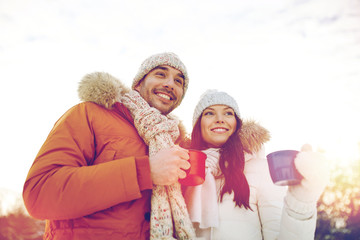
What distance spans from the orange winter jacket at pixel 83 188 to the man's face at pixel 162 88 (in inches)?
41.0

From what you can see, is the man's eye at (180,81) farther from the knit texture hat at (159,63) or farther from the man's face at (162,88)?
the knit texture hat at (159,63)

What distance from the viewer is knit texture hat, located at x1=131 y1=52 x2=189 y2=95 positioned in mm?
3350

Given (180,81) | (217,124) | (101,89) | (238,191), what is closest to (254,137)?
(217,124)

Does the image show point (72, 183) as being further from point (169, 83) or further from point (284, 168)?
point (169, 83)

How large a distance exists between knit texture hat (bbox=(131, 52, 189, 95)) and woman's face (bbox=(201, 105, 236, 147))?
69 centimetres

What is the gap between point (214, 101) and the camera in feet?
11.9

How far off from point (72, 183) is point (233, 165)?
76.8 inches

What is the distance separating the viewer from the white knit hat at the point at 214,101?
11.8 ft

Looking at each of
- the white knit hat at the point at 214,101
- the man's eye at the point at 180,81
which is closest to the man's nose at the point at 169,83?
the man's eye at the point at 180,81

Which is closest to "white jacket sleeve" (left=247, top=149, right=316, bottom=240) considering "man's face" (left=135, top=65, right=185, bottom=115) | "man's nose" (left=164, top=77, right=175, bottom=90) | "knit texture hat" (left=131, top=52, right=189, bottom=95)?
"man's face" (left=135, top=65, right=185, bottom=115)

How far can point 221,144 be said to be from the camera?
3.51m

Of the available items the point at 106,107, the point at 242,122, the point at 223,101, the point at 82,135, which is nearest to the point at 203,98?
the point at 223,101

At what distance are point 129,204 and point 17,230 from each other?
14575 millimetres

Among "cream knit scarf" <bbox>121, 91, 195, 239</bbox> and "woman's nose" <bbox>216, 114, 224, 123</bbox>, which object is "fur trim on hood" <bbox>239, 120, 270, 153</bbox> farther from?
"cream knit scarf" <bbox>121, 91, 195, 239</bbox>
